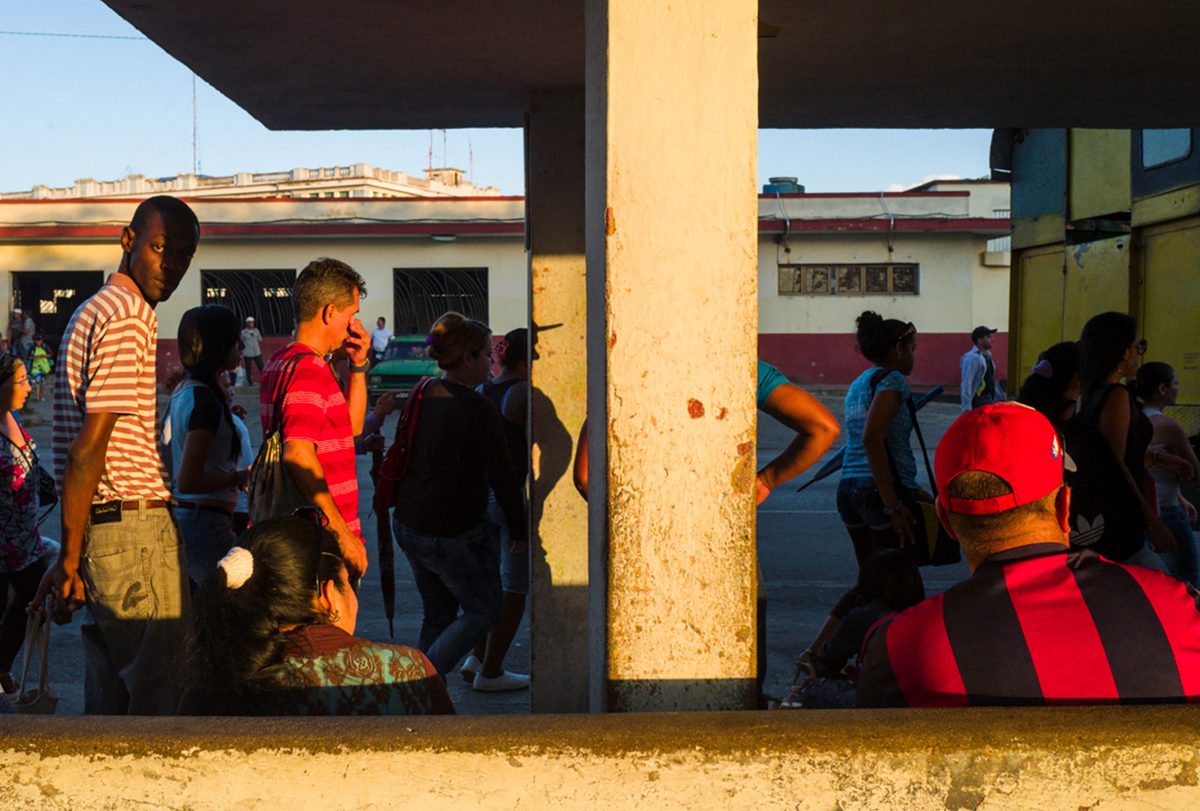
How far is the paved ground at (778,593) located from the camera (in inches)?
239

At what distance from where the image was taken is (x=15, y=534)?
5.31 m

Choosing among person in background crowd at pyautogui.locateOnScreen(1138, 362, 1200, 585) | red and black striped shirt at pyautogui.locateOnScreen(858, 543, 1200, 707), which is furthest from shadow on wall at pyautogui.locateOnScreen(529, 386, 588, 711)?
person in background crowd at pyautogui.locateOnScreen(1138, 362, 1200, 585)

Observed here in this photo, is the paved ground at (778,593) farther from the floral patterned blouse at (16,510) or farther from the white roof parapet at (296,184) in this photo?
the white roof parapet at (296,184)

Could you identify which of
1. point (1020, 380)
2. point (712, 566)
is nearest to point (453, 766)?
point (712, 566)

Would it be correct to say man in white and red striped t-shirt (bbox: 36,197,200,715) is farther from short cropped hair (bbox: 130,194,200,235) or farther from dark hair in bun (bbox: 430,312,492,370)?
dark hair in bun (bbox: 430,312,492,370)

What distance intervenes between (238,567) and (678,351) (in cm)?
111

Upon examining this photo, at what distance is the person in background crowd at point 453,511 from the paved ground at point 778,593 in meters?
0.55

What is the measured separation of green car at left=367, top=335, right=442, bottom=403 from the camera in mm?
25522

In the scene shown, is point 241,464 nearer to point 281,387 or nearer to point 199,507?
point 199,507

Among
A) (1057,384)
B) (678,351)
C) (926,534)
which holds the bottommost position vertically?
(926,534)

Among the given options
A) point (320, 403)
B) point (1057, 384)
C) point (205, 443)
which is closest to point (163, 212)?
point (320, 403)

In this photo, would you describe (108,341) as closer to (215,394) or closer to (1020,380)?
(215,394)

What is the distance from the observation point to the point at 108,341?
3.51 metres

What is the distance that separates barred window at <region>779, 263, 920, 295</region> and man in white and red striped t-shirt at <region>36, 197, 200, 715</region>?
31.0 metres
